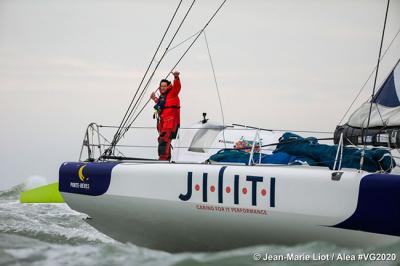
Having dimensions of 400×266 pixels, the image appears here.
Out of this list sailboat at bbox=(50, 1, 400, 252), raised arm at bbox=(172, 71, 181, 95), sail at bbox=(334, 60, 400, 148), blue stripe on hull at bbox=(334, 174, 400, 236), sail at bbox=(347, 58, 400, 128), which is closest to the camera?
blue stripe on hull at bbox=(334, 174, 400, 236)

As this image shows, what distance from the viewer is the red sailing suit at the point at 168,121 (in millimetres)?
6461

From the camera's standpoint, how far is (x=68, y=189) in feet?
20.4

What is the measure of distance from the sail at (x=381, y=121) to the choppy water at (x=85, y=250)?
1217mm

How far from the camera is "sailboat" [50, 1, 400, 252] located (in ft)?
14.7

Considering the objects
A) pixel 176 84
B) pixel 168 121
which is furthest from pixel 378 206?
pixel 176 84

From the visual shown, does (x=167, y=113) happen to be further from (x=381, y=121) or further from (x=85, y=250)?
(x=381, y=121)

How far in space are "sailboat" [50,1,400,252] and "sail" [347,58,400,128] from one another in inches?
0.5

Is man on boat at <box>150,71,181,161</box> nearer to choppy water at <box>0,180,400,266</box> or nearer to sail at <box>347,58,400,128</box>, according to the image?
choppy water at <box>0,180,400,266</box>

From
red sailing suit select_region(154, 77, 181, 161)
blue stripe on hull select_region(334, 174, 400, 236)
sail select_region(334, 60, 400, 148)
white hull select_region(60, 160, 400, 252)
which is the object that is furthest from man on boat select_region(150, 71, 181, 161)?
blue stripe on hull select_region(334, 174, 400, 236)

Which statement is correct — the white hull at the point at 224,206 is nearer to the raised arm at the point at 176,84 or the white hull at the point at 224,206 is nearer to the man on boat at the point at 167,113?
the man on boat at the point at 167,113

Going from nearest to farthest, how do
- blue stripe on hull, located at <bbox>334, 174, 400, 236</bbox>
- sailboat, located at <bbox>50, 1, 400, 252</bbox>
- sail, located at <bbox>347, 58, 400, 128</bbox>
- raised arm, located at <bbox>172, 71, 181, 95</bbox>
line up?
1. blue stripe on hull, located at <bbox>334, 174, 400, 236</bbox>
2. sailboat, located at <bbox>50, 1, 400, 252</bbox>
3. sail, located at <bbox>347, 58, 400, 128</bbox>
4. raised arm, located at <bbox>172, 71, 181, 95</bbox>

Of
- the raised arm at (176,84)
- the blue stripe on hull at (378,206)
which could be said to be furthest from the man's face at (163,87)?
the blue stripe on hull at (378,206)

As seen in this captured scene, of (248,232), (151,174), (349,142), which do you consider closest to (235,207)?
(248,232)

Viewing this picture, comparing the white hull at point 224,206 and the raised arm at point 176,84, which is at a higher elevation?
the raised arm at point 176,84
